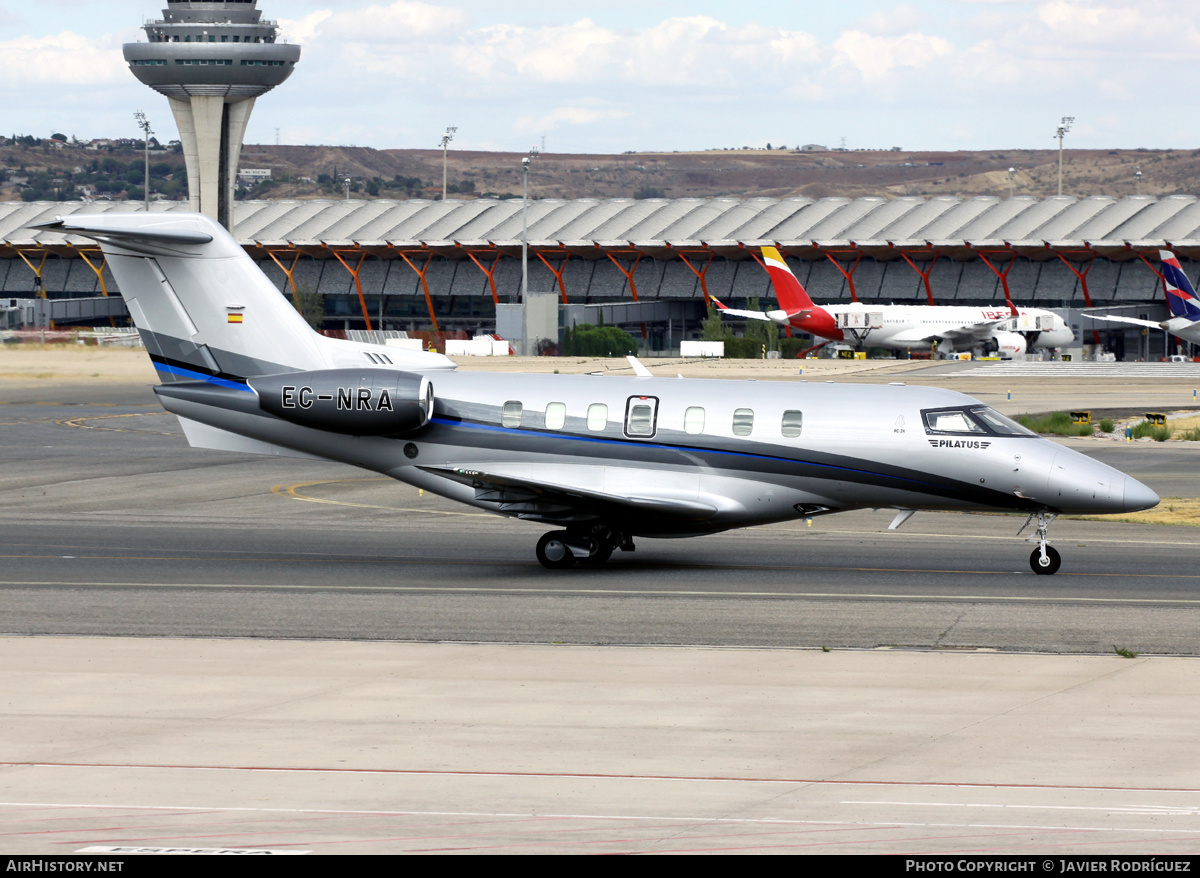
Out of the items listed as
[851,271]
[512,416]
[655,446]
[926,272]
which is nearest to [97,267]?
[851,271]

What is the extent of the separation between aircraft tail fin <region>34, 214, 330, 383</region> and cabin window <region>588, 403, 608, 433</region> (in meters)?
4.80

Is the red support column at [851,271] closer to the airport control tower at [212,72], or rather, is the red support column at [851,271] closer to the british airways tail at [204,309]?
the airport control tower at [212,72]

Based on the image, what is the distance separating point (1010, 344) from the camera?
96562 mm

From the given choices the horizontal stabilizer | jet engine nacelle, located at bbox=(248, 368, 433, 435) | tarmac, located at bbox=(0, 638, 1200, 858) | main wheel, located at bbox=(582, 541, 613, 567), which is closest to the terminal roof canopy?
main wheel, located at bbox=(582, 541, 613, 567)

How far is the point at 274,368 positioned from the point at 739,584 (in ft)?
27.8

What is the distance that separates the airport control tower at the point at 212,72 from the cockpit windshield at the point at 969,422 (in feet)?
342

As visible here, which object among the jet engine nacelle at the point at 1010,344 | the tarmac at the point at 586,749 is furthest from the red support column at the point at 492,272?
the tarmac at the point at 586,749

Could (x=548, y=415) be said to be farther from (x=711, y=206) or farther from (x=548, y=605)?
(x=711, y=206)

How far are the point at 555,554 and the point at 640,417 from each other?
265cm

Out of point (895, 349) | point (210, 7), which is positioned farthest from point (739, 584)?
point (210, 7)

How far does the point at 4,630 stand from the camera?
1759 cm

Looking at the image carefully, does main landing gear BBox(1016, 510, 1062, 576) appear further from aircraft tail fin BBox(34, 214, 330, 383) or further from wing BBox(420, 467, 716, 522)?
aircraft tail fin BBox(34, 214, 330, 383)

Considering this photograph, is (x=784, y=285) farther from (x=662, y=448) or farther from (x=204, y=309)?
(x=204, y=309)

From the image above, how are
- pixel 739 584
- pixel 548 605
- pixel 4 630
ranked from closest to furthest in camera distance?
1. pixel 4 630
2. pixel 548 605
3. pixel 739 584
